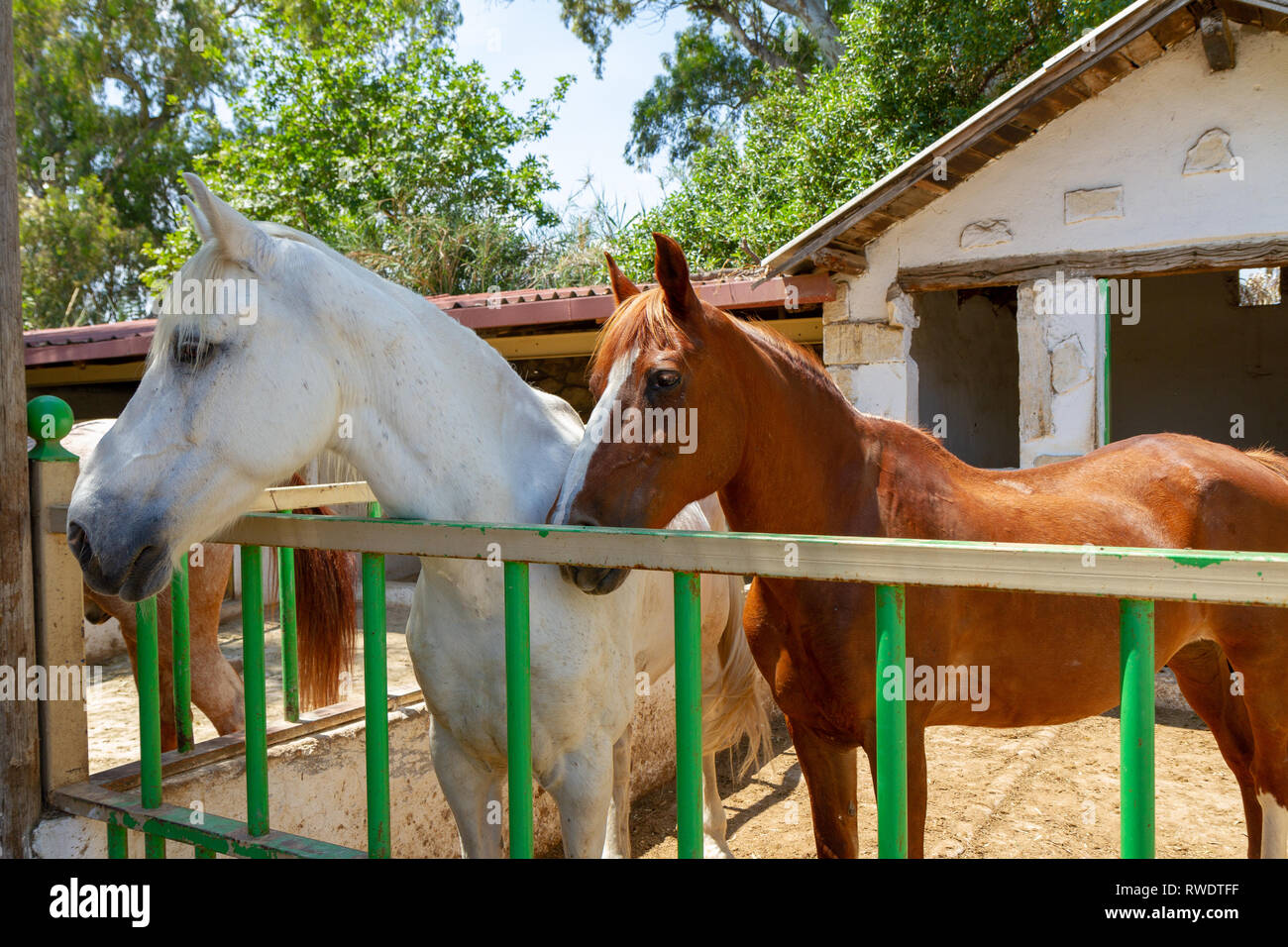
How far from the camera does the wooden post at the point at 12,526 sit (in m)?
1.97

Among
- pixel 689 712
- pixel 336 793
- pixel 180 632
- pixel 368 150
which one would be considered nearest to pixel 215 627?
pixel 336 793

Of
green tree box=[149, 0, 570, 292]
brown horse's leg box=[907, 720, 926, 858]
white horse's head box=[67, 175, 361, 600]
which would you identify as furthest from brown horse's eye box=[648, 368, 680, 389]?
green tree box=[149, 0, 570, 292]

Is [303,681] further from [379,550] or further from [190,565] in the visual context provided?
[379,550]

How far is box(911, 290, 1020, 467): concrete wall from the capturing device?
7520 millimetres

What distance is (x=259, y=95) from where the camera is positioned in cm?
1495

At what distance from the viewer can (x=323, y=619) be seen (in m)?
3.12

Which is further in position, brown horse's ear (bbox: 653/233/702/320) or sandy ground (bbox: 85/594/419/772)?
sandy ground (bbox: 85/594/419/772)

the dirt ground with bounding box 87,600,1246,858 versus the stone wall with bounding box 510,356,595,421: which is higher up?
the stone wall with bounding box 510,356,595,421

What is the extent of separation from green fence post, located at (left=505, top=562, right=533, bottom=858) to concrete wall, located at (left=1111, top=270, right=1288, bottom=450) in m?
10.9

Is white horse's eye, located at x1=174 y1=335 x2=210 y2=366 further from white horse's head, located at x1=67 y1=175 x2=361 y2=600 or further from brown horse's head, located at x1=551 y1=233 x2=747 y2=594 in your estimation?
brown horse's head, located at x1=551 y1=233 x2=747 y2=594

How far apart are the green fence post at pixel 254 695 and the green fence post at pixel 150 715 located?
0.27 meters

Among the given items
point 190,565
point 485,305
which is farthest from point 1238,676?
point 485,305

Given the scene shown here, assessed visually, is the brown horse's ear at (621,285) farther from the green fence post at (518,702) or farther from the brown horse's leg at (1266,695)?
the brown horse's leg at (1266,695)
